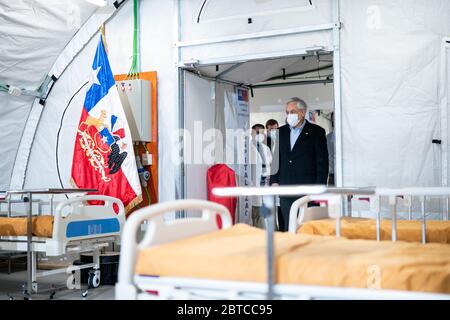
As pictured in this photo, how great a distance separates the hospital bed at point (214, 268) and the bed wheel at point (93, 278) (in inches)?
118

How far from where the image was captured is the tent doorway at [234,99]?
5.95m

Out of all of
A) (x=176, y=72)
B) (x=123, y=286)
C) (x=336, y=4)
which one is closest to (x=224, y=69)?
(x=176, y=72)

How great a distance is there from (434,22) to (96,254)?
11.6 feet

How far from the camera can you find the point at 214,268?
6.48 ft

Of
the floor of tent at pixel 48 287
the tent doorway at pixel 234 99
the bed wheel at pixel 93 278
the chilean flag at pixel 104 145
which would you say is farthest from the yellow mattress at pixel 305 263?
the chilean flag at pixel 104 145

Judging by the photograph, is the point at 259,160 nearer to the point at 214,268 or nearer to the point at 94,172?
the point at 94,172

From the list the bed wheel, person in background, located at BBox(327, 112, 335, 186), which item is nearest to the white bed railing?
the bed wheel

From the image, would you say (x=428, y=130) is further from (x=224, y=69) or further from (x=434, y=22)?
(x=224, y=69)

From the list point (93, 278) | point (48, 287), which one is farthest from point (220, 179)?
point (48, 287)

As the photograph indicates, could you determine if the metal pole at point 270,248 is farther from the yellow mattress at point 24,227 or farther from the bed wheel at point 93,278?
the bed wheel at point 93,278

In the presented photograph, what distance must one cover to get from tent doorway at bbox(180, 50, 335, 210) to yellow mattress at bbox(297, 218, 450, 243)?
2.07m

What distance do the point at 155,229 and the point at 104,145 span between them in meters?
3.76

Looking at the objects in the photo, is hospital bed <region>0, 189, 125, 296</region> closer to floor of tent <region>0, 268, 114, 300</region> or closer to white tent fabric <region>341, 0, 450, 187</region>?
floor of tent <region>0, 268, 114, 300</region>

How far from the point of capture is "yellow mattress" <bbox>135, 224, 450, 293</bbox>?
188 cm
